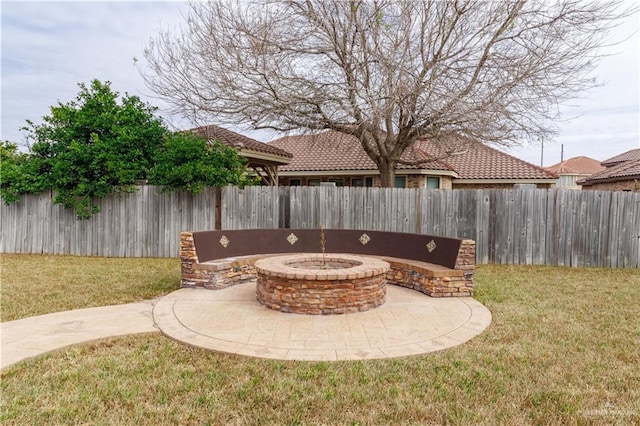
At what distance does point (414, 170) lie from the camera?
48.8 ft

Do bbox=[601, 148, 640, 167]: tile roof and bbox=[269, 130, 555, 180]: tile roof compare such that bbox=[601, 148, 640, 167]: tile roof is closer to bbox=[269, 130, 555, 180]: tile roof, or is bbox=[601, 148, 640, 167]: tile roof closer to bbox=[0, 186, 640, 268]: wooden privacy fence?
bbox=[269, 130, 555, 180]: tile roof

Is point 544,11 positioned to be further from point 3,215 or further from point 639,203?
point 3,215

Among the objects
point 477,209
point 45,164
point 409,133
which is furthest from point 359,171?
point 45,164

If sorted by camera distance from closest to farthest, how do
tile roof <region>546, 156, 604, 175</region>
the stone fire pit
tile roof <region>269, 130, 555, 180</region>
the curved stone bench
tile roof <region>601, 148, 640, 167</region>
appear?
the stone fire pit < the curved stone bench < tile roof <region>269, 130, 555, 180</region> < tile roof <region>601, 148, 640, 167</region> < tile roof <region>546, 156, 604, 175</region>

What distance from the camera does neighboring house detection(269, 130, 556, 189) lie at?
15.2 m

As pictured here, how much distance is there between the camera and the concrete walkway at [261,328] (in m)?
3.84

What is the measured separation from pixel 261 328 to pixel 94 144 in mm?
8254

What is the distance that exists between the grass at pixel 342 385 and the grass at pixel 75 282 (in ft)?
6.77

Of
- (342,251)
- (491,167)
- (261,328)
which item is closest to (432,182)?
(491,167)

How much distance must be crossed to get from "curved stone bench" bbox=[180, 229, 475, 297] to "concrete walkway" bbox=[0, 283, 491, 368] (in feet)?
1.68

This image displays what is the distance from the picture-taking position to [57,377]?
128 inches

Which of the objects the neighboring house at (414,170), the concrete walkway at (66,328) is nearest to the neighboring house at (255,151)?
the neighboring house at (414,170)

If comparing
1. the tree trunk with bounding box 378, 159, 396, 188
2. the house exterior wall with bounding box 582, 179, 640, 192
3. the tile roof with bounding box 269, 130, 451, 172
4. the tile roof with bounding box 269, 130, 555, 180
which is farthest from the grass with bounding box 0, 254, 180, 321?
the house exterior wall with bounding box 582, 179, 640, 192

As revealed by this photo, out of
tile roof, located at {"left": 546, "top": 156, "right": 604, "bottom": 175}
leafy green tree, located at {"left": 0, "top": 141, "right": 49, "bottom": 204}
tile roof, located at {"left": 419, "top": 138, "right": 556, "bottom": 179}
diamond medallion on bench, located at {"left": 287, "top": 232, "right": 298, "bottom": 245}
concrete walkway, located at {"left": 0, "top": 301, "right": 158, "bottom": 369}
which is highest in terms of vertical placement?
tile roof, located at {"left": 546, "top": 156, "right": 604, "bottom": 175}
